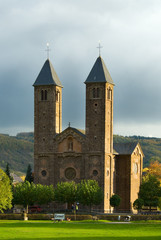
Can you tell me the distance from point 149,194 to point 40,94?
28.0m

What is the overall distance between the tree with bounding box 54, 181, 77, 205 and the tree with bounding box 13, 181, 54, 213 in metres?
1.09

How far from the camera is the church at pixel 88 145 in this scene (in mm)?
103625

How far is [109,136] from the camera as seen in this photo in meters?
105

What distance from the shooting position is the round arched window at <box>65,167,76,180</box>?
105 m

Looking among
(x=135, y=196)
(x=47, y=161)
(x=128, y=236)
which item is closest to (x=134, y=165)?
(x=135, y=196)

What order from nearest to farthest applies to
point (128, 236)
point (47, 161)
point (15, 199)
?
point (128, 236) → point (15, 199) → point (47, 161)

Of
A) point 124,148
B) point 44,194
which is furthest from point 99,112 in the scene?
point 44,194

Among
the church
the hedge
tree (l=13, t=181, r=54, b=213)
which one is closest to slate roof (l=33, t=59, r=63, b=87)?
the church

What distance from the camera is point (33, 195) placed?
Answer: 9875 cm

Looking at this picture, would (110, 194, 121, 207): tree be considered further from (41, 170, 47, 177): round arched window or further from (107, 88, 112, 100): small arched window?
(107, 88, 112, 100): small arched window

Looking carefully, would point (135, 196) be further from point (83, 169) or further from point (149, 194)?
point (83, 169)

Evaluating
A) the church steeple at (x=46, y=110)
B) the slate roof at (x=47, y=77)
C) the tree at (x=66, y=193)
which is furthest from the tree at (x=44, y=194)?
the slate roof at (x=47, y=77)

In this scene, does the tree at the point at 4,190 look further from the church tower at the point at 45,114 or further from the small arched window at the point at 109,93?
the small arched window at the point at 109,93

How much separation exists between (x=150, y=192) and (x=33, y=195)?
23845mm
